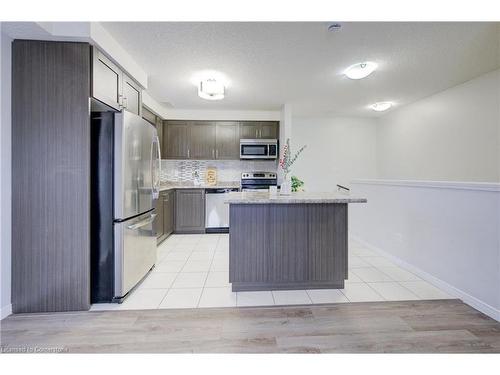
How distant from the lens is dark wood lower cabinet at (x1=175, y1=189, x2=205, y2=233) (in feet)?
15.5

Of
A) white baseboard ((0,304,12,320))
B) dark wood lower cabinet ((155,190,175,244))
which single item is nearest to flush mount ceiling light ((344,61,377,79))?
dark wood lower cabinet ((155,190,175,244))

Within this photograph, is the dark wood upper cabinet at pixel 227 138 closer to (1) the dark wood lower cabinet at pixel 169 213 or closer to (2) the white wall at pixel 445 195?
(1) the dark wood lower cabinet at pixel 169 213

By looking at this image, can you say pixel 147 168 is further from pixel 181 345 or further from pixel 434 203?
pixel 434 203

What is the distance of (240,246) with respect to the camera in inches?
95.2

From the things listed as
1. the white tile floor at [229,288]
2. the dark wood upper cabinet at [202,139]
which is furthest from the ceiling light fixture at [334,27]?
the dark wood upper cabinet at [202,139]

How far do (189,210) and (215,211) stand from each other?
48 centimetres

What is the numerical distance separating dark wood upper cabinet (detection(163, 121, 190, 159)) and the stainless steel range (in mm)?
1289

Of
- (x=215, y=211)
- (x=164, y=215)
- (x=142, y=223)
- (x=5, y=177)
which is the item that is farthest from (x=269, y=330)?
(x=215, y=211)

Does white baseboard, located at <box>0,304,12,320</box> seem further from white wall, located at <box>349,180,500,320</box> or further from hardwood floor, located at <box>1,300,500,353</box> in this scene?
white wall, located at <box>349,180,500,320</box>

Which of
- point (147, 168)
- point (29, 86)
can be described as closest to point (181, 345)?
point (147, 168)

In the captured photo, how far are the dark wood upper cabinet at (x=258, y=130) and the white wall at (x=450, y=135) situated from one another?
8.04ft

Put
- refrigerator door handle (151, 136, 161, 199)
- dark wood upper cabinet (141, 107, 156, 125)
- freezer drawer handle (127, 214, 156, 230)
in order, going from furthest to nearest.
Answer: dark wood upper cabinet (141, 107, 156, 125)
refrigerator door handle (151, 136, 161, 199)
freezer drawer handle (127, 214, 156, 230)

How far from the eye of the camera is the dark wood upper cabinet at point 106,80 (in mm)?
2074

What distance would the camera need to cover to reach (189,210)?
4.74 meters
